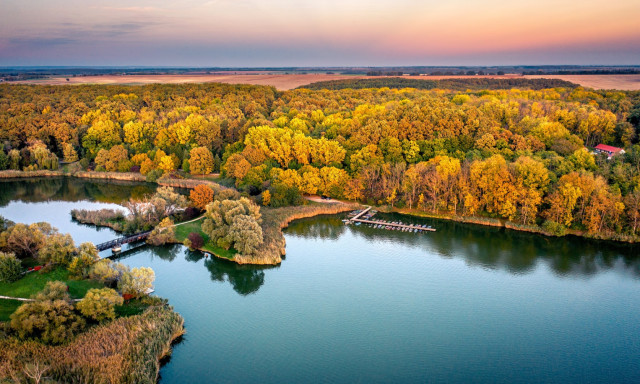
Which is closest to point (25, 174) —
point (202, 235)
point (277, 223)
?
point (202, 235)

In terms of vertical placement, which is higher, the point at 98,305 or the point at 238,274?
the point at 98,305

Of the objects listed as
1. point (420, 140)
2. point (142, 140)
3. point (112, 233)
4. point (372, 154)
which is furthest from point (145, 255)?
point (142, 140)

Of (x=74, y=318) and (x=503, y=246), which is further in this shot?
(x=503, y=246)

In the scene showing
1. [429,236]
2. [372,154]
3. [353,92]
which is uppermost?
[353,92]

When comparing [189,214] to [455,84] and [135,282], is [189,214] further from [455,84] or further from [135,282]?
[455,84]

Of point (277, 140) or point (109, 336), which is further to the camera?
point (277, 140)

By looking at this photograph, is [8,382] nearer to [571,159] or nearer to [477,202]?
[477,202]

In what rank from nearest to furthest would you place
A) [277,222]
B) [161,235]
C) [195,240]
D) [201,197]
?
[195,240], [161,235], [277,222], [201,197]

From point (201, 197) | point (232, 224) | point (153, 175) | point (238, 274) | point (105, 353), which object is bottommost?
point (238, 274)
